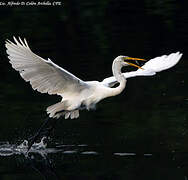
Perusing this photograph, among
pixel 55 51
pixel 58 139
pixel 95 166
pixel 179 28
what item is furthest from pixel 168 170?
pixel 179 28

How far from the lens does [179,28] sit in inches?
582

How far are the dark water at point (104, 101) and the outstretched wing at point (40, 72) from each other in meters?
0.68

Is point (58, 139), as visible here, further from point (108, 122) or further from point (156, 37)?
point (156, 37)

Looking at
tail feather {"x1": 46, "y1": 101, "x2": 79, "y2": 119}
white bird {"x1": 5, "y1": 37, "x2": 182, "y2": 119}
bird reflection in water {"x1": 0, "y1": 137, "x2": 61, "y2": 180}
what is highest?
white bird {"x1": 5, "y1": 37, "x2": 182, "y2": 119}

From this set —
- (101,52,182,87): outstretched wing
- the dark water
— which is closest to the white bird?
(101,52,182,87): outstretched wing

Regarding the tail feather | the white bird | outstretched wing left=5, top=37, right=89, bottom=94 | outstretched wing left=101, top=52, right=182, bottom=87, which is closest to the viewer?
outstretched wing left=5, top=37, right=89, bottom=94

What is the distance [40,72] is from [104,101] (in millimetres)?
2316

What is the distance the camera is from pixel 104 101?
33.8 ft

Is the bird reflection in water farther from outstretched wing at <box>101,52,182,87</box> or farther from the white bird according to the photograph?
outstretched wing at <box>101,52,182,87</box>

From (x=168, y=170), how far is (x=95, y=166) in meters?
0.83

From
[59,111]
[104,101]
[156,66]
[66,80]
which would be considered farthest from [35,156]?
[104,101]

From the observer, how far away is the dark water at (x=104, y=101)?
7590mm

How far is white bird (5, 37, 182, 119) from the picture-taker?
796 cm

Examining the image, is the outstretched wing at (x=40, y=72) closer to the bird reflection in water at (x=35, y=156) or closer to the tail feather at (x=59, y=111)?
the tail feather at (x=59, y=111)
